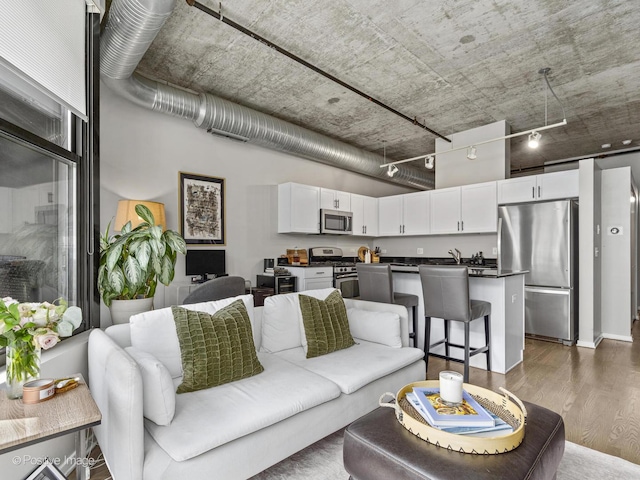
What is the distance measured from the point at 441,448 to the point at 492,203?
4575mm

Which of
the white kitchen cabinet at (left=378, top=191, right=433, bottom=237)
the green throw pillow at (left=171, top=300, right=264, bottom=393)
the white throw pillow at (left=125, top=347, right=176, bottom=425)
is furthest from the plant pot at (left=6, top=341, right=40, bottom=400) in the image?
the white kitchen cabinet at (left=378, top=191, right=433, bottom=237)

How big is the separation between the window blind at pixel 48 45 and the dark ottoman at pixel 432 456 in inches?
87.8

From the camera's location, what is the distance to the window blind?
1516 mm

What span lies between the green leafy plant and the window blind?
0.81m

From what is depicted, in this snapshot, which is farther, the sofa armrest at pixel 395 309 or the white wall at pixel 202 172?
the white wall at pixel 202 172

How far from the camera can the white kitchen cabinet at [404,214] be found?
19.7ft

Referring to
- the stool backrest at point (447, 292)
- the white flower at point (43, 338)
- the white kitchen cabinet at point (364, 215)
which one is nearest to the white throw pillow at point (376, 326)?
the stool backrest at point (447, 292)

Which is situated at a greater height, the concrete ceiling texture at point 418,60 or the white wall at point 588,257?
the concrete ceiling texture at point 418,60

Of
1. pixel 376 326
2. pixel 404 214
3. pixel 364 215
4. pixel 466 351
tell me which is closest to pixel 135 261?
pixel 376 326

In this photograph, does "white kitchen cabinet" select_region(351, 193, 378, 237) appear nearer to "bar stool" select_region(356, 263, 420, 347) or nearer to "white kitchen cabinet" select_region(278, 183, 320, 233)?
"white kitchen cabinet" select_region(278, 183, 320, 233)

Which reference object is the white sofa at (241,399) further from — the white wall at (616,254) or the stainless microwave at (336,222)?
the white wall at (616,254)

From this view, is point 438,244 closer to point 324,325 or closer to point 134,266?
point 324,325

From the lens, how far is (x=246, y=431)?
1589 mm

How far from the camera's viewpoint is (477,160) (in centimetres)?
549
